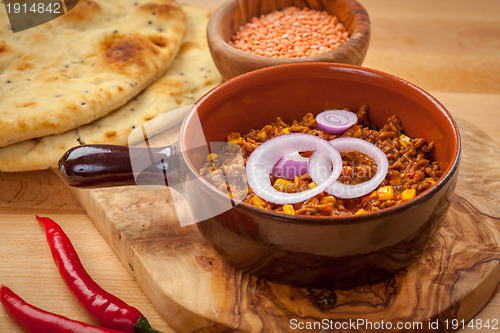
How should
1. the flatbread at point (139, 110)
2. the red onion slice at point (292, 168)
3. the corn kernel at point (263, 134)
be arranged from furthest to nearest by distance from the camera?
the flatbread at point (139, 110)
the corn kernel at point (263, 134)
the red onion slice at point (292, 168)

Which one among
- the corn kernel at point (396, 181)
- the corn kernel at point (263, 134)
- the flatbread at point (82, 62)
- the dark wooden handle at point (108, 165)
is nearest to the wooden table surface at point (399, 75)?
the flatbread at point (82, 62)

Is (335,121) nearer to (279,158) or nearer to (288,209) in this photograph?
(279,158)

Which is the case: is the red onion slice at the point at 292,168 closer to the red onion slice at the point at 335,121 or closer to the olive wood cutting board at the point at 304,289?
the red onion slice at the point at 335,121

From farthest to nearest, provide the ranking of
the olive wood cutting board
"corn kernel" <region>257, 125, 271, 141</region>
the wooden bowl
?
the wooden bowl < "corn kernel" <region>257, 125, 271, 141</region> < the olive wood cutting board

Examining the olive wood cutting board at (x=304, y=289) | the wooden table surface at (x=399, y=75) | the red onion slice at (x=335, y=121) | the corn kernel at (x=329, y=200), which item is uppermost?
the red onion slice at (x=335, y=121)

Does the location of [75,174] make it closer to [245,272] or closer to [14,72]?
[245,272]

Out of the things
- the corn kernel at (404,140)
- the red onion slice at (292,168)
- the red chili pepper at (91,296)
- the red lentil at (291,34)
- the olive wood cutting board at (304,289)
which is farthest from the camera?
the red lentil at (291,34)

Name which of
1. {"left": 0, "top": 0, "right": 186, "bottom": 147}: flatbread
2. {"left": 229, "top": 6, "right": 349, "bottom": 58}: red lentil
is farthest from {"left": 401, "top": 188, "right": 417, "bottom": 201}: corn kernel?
{"left": 0, "top": 0, "right": 186, "bottom": 147}: flatbread

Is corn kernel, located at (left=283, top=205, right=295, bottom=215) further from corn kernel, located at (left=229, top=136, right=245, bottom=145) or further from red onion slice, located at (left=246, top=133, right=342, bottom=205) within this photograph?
corn kernel, located at (left=229, top=136, right=245, bottom=145)
